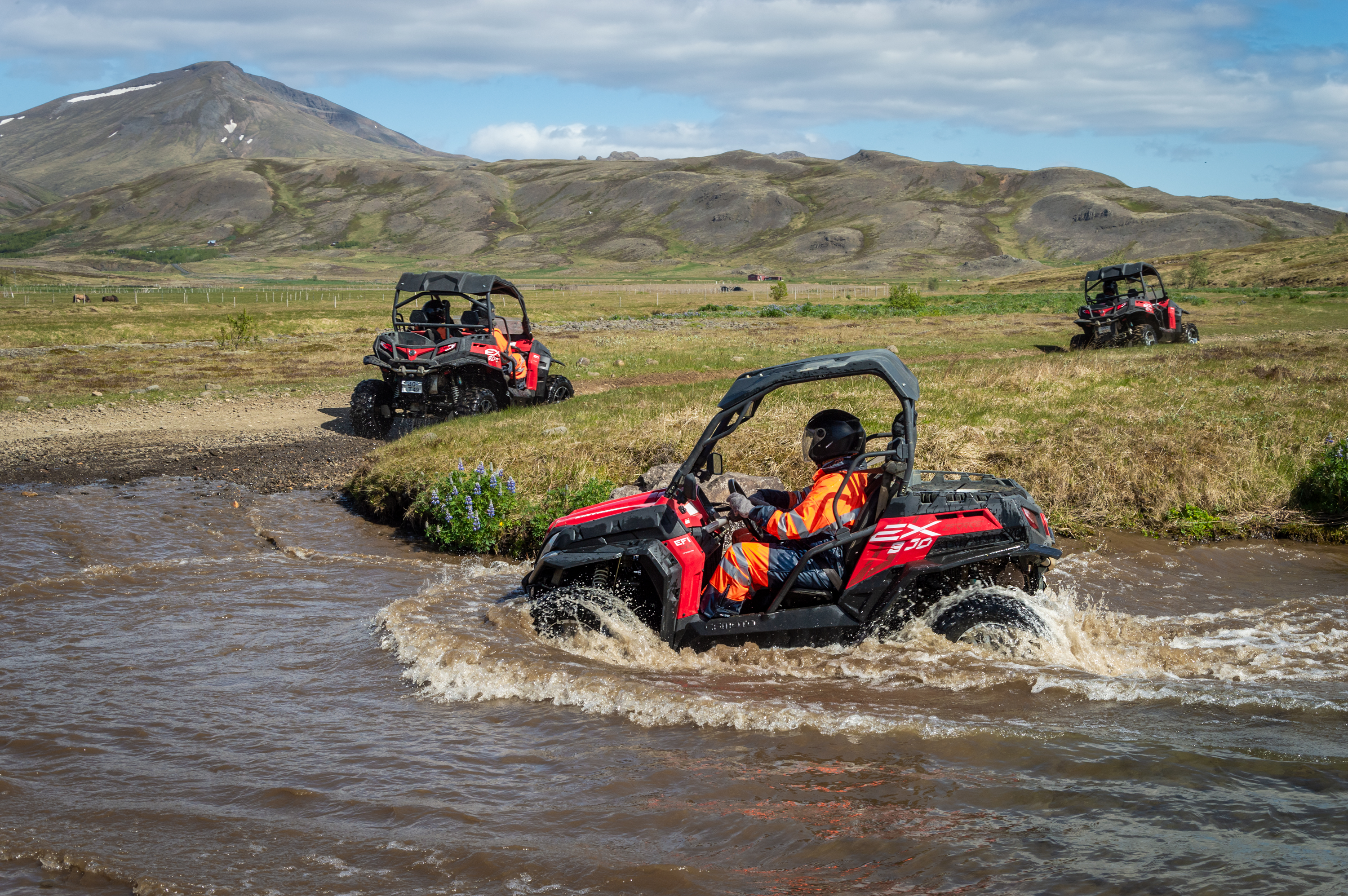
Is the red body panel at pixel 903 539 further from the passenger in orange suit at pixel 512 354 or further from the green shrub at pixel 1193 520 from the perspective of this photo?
the passenger in orange suit at pixel 512 354

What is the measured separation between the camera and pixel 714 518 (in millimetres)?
6602

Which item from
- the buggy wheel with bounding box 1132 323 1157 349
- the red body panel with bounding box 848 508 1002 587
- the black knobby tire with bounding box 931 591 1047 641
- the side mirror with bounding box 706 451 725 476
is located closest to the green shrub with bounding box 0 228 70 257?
the buggy wheel with bounding box 1132 323 1157 349

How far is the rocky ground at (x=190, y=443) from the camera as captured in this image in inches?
526

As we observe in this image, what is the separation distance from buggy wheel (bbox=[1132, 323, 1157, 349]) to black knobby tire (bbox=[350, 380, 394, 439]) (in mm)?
19036

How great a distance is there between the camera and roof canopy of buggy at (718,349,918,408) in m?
5.93

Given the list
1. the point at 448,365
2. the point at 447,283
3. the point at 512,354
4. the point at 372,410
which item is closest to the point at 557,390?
the point at 512,354

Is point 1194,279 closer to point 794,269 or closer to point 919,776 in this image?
point 919,776

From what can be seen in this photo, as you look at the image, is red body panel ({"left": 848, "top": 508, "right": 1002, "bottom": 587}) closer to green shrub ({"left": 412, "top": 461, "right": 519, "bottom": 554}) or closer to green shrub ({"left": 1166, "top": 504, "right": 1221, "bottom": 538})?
green shrub ({"left": 412, "top": 461, "right": 519, "bottom": 554})

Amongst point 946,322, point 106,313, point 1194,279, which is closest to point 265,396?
point 946,322

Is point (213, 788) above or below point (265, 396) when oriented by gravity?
below

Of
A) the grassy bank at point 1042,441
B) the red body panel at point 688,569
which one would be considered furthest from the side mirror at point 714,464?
the grassy bank at point 1042,441

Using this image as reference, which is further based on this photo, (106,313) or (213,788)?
(106,313)

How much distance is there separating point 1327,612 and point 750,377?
198 inches

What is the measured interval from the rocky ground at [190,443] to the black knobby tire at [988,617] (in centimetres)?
914
